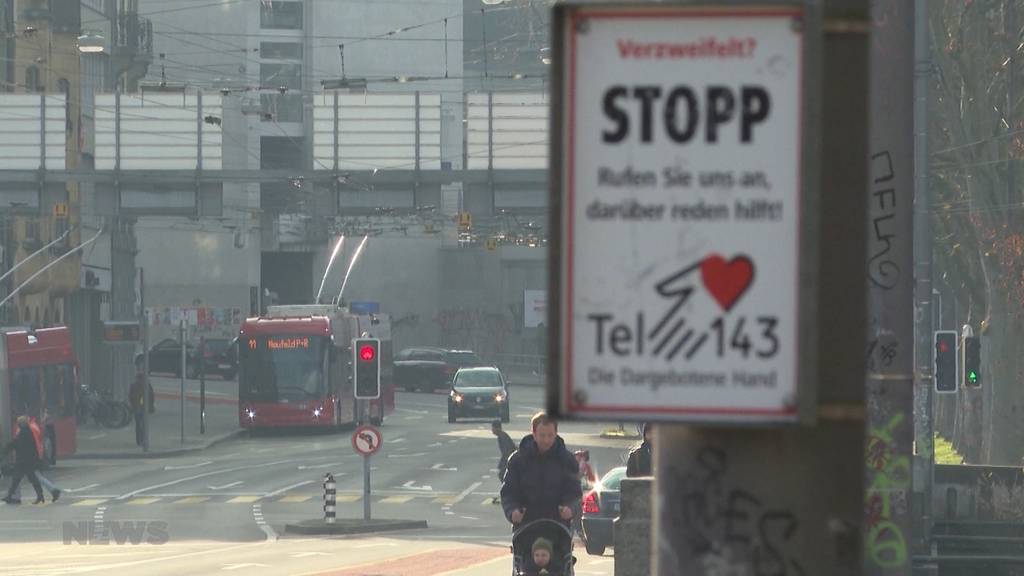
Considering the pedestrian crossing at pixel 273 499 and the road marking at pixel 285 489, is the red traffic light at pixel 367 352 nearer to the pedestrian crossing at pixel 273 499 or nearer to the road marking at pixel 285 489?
→ the pedestrian crossing at pixel 273 499

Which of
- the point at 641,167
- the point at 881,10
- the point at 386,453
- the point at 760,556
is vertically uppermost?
the point at 881,10

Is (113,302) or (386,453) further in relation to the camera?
(113,302)

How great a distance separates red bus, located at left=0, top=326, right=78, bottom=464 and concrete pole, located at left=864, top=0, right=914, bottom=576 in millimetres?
35185

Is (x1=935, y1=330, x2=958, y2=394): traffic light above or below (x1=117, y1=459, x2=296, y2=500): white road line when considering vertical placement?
above

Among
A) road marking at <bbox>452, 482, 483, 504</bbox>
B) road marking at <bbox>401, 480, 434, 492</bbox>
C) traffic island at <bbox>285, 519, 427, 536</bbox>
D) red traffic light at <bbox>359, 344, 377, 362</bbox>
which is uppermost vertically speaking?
red traffic light at <bbox>359, 344, 377, 362</bbox>

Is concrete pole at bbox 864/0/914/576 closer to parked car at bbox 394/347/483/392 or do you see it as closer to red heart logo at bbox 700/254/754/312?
red heart logo at bbox 700/254/754/312

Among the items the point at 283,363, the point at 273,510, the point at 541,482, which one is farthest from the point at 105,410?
the point at 541,482

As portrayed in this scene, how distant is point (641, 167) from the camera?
3.14 meters

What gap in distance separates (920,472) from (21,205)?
34.9 meters

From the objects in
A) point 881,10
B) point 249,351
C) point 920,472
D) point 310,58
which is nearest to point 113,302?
point 249,351

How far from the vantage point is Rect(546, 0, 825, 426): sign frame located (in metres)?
3.10

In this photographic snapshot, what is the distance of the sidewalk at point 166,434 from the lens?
157 feet

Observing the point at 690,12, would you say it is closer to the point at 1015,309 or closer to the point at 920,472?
the point at 920,472

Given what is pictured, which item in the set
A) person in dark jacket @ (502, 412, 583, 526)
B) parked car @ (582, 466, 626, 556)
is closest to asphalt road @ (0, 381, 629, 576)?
parked car @ (582, 466, 626, 556)
